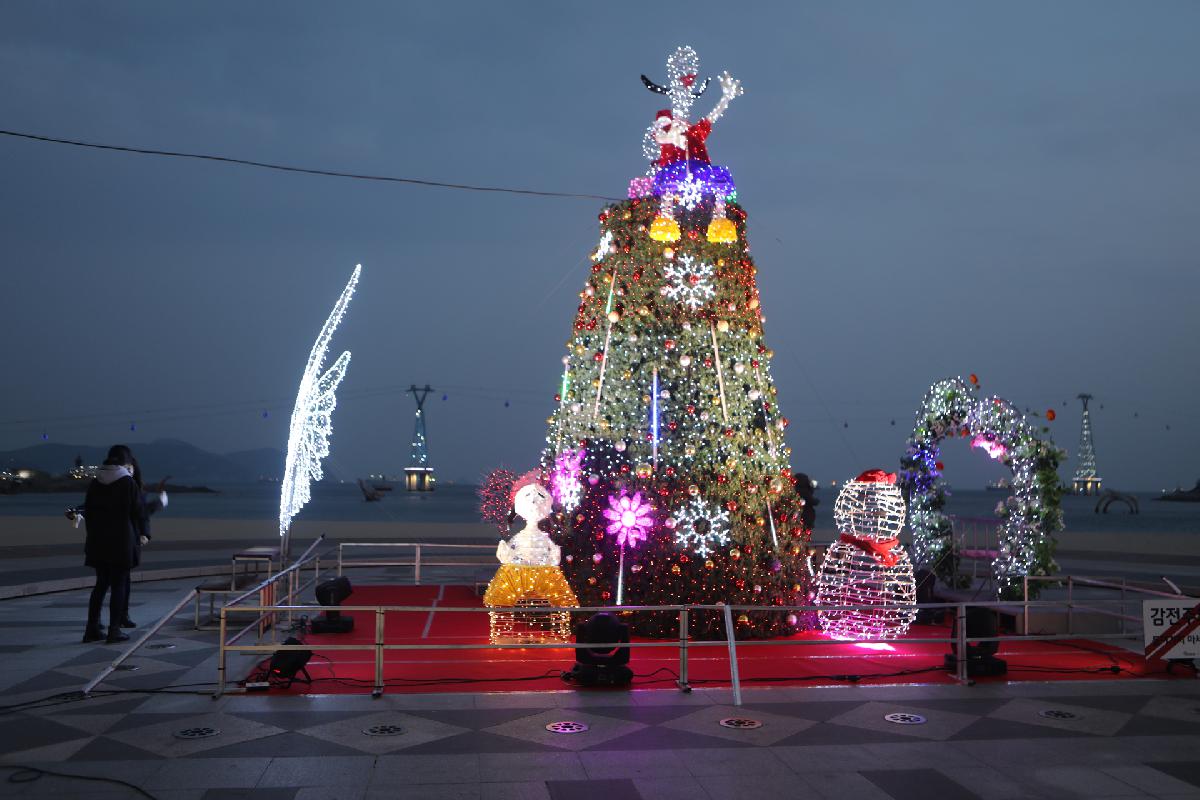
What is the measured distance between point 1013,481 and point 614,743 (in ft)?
24.5

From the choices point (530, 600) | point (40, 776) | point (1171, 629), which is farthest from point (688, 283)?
point (40, 776)

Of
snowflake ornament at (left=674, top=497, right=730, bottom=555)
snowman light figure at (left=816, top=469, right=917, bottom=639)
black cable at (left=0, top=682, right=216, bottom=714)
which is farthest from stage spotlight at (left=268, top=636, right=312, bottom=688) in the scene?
snowman light figure at (left=816, top=469, right=917, bottom=639)

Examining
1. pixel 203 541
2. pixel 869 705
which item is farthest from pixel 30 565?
pixel 869 705

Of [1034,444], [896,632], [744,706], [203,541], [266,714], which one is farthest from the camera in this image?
[203,541]

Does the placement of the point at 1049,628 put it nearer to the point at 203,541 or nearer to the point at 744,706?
the point at 744,706

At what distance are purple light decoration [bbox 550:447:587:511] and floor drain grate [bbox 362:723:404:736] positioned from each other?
4283 mm

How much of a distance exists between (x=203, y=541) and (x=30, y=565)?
25.7 feet

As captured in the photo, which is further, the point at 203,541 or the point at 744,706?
the point at 203,541

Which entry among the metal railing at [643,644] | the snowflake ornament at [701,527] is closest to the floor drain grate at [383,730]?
the metal railing at [643,644]

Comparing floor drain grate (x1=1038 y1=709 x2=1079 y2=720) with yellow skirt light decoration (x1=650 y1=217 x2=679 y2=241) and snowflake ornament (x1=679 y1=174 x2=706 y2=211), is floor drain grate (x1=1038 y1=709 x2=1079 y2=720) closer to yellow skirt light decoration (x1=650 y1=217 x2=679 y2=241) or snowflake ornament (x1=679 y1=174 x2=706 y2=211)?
yellow skirt light decoration (x1=650 y1=217 x2=679 y2=241)

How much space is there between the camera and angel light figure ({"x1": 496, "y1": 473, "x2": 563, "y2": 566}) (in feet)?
33.9

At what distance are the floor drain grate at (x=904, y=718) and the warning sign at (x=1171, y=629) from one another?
8.66 feet

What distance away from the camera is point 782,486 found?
10.5 meters

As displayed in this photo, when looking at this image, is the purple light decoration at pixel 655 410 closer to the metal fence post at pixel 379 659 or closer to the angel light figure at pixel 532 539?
the angel light figure at pixel 532 539
